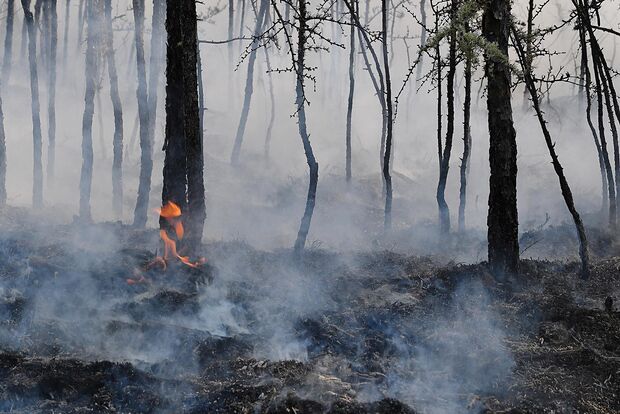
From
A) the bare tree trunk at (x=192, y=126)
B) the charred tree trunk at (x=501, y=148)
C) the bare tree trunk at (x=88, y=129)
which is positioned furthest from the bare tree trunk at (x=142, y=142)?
the charred tree trunk at (x=501, y=148)

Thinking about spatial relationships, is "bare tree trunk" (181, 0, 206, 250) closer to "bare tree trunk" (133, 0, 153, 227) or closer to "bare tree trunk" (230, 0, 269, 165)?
"bare tree trunk" (133, 0, 153, 227)

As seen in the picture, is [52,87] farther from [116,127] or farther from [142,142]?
[142,142]

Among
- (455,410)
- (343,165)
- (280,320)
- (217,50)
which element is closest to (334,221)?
(343,165)

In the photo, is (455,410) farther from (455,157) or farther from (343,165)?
(455,157)

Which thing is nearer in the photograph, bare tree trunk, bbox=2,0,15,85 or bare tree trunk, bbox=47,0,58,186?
bare tree trunk, bbox=2,0,15,85

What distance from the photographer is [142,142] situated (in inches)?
736

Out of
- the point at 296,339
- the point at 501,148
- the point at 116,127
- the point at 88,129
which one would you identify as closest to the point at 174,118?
the point at 296,339

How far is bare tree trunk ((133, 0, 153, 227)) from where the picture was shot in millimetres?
17594

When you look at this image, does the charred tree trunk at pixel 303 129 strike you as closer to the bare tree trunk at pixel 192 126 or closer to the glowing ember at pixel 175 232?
the bare tree trunk at pixel 192 126

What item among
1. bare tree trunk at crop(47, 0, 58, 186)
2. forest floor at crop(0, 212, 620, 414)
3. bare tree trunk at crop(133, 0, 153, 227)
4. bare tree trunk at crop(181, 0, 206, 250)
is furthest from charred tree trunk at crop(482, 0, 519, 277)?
bare tree trunk at crop(47, 0, 58, 186)

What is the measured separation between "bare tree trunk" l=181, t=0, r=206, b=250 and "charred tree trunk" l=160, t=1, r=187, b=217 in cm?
11

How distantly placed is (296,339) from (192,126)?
4168 millimetres

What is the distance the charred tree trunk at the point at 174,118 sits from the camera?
9.18 m

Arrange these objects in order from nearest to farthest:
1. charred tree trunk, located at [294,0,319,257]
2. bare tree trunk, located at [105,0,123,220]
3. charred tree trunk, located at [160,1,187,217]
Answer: charred tree trunk, located at [160,1,187,217], charred tree trunk, located at [294,0,319,257], bare tree trunk, located at [105,0,123,220]
